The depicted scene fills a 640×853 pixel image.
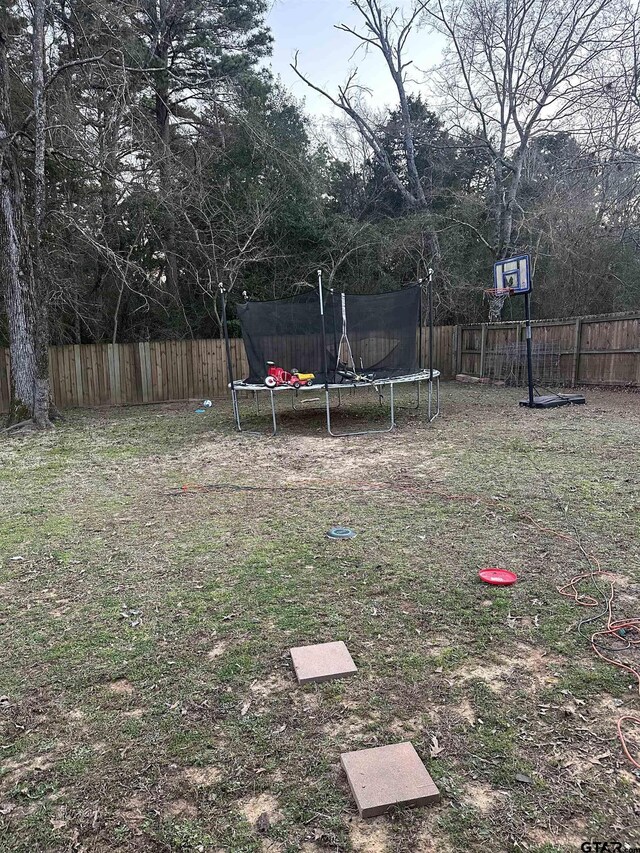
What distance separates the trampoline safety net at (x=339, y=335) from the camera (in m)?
6.78

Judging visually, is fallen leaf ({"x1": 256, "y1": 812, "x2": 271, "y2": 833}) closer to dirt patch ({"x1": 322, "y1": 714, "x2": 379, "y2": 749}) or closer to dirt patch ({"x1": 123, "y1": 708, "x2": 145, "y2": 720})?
dirt patch ({"x1": 322, "y1": 714, "x2": 379, "y2": 749})

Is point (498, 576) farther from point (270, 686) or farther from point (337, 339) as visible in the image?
point (337, 339)

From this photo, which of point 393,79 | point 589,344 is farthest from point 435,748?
point 393,79

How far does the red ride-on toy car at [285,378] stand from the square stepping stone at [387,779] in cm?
504

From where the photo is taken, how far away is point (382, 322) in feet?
22.9

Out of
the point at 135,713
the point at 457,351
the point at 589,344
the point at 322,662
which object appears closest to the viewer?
the point at 135,713

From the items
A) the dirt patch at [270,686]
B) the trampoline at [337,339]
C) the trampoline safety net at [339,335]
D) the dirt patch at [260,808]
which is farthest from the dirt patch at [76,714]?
the trampoline safety net at [339,335]

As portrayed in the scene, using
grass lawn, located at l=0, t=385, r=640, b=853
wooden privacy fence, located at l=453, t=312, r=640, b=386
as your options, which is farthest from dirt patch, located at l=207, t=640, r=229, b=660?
wooden privacy fence, located at l=453, t=312, r=640, b=386

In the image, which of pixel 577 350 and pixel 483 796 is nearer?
pixel 483 796

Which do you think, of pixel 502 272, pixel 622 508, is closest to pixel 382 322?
pixel 502 272

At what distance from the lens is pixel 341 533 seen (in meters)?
3.20

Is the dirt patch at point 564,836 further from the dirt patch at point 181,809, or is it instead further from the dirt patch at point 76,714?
the dirt patch at point 76,714

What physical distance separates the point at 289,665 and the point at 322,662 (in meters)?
0.12

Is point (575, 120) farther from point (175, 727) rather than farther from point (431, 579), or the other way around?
point (175, 727)
